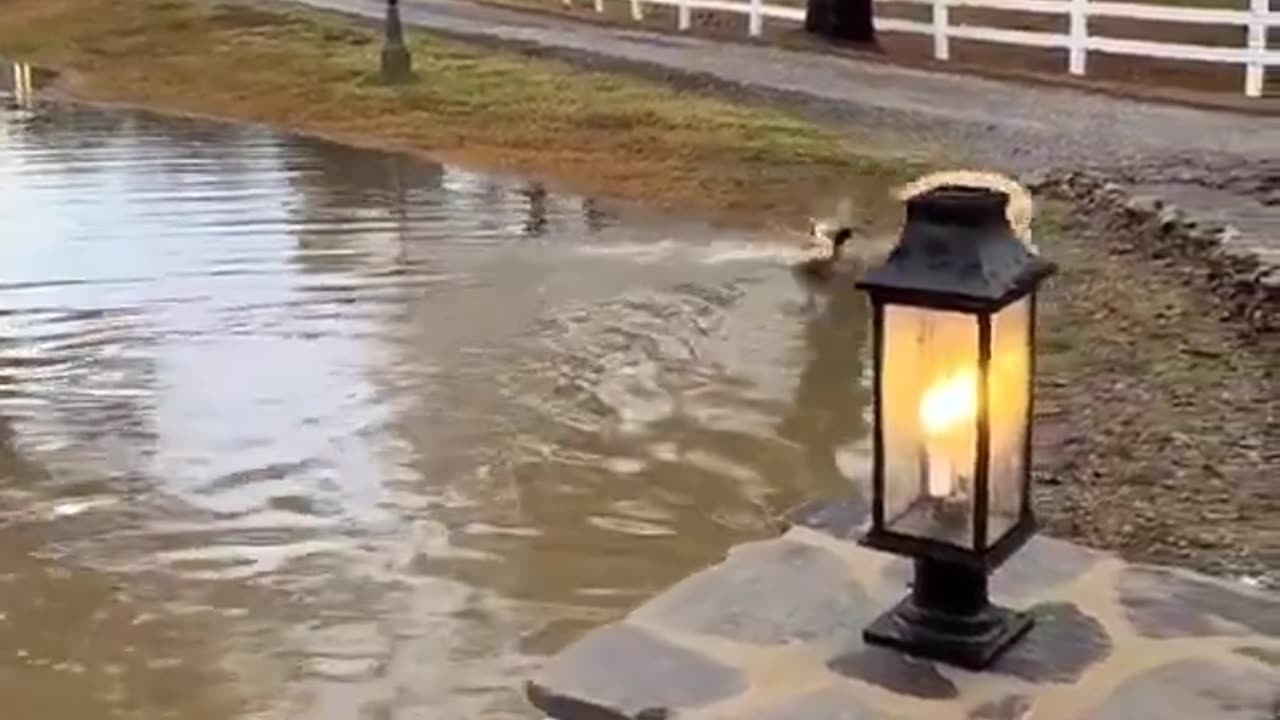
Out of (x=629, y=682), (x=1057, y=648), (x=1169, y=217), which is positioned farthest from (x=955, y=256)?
(x=1169, y=217)

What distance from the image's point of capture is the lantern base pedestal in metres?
3.23

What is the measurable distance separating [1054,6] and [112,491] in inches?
395

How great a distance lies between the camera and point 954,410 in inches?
121

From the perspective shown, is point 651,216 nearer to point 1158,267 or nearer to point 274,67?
point 1158,267

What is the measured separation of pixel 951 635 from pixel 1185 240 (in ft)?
18.2

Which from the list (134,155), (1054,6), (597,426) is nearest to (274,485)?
(597,426)

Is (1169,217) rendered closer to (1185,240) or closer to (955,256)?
(1185,240)

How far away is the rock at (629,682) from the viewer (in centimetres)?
316

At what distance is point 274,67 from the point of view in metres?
16.3

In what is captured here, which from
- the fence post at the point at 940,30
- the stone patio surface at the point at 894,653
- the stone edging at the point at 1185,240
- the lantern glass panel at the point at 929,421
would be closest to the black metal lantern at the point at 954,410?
the lantern glass panel at the point at 929,421

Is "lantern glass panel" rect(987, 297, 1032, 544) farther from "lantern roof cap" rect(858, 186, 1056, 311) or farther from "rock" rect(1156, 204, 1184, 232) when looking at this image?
"rock" rect(1156, 204, 1184, 232)

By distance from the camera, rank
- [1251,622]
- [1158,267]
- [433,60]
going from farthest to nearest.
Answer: [433,60], [1158,267], [1251,622]

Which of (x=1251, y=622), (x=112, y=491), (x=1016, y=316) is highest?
(x=1016, y=316)

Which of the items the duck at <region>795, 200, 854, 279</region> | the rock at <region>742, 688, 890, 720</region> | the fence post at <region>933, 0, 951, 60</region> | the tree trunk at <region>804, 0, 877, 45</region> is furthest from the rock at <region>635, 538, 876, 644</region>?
the tree trunk at <region>804, 0, 877, 45</region>
